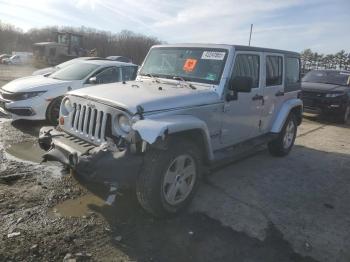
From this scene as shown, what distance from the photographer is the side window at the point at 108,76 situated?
8.42 metres

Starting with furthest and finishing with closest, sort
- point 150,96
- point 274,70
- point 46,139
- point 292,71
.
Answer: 1. point 292,71
2. point 274,70
3. point 46,139
4. point 150,96

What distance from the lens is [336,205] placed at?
4.79 m

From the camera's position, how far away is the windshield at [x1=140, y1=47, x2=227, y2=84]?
15.5 ft

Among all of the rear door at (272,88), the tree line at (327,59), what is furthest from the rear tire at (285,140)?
the tree line at (327,59)

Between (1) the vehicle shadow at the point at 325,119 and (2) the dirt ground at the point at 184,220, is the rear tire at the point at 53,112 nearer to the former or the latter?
(2) the dirt ground at the point at 184,220

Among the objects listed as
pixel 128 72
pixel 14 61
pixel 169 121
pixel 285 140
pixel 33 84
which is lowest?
pixel 285 140

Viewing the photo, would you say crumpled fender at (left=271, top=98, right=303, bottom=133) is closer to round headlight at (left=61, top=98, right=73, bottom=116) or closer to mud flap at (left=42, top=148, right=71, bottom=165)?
round headlight at (left=61, top=98, right=73, bottom=116)

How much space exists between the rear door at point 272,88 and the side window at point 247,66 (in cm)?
25

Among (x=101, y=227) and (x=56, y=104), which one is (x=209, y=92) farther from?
(x=56, y=104)

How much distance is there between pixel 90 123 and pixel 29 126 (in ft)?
14.0

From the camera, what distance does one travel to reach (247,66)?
521cm

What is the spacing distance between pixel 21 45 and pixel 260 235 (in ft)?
282

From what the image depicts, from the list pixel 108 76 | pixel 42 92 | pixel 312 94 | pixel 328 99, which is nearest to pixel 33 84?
pixel 42 92

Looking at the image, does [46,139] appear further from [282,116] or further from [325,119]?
[325,119]
